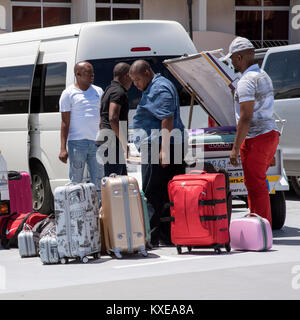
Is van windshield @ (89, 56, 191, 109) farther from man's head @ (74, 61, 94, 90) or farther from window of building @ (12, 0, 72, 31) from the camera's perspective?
window of building @ (12, 0, 72, 31)

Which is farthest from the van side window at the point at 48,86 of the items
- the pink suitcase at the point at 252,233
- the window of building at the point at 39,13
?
the window of building at the point at 39,13

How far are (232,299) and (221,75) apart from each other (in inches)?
147

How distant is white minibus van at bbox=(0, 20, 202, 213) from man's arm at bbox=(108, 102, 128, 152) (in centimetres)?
194

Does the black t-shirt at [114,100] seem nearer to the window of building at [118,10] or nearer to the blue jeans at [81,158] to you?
the blue jeans at [81,158]

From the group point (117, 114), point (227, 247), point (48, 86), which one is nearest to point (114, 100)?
point (117, 114)

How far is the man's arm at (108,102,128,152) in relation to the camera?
8523 millimetres

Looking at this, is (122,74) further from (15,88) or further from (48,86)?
(15,88)

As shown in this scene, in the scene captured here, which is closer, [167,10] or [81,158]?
[81,158]

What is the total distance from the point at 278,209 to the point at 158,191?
169cm

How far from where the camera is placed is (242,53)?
8.39 m

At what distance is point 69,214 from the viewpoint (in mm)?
7641

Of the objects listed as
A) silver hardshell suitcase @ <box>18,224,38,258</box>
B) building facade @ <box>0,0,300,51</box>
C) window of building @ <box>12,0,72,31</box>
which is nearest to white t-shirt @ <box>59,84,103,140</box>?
silver hardshell suitcase @ <box>18,224,38,258</box>

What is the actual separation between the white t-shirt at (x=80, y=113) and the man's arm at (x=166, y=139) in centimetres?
108
